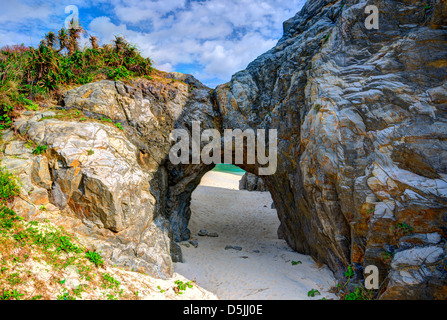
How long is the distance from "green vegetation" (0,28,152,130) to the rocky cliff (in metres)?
0.91

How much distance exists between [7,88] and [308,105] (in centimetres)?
1203

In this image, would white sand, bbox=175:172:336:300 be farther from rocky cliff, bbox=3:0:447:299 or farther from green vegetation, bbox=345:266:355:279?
rocky cliff, bbox=3:0:447:299

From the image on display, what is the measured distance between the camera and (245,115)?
13039 millimetres

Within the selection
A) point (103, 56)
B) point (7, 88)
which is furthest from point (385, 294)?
point (103, 56)

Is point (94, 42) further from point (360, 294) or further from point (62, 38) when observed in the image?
point (360, 294)

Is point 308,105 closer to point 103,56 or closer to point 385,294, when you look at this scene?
point 385,294

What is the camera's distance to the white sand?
830 centimetres

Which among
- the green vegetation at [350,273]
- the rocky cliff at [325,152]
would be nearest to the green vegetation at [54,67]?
the rocky cliff at [325,152]

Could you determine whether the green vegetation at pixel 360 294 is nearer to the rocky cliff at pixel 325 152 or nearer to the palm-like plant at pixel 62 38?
the rocky cliff at pixel 325 152

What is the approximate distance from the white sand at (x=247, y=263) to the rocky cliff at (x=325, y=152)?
37.7 inches

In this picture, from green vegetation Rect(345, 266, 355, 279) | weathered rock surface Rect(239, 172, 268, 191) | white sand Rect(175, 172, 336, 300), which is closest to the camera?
green vegetation Rect(345, 266, 355, 279)

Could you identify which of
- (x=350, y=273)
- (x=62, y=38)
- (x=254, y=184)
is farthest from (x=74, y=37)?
(x=254, y=184)

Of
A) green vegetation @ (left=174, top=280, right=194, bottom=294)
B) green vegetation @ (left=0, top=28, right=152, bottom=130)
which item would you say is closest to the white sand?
green vegetation @ (left=174, top=280, right=194, bottom=294)

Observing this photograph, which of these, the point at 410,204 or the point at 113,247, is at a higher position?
the point at 410,204
